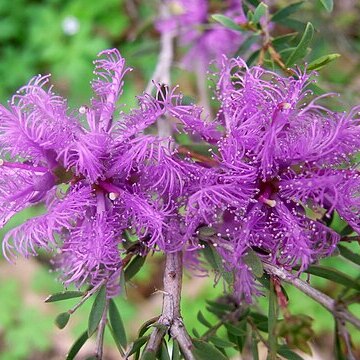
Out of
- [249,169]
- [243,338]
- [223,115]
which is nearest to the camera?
[249,169]

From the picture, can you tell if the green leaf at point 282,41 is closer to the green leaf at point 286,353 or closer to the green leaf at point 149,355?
the green leaf at point 286,353

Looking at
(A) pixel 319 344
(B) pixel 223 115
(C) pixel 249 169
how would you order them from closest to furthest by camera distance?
(C) pixel 249 169, (B) pixel 223 115, (A) pixel 319 344

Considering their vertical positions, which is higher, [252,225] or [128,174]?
[128,174]

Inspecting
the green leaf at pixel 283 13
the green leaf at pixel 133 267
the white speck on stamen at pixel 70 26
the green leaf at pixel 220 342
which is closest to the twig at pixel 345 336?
the green leaf at pixel 220 342

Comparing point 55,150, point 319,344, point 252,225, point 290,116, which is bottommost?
point 319,344

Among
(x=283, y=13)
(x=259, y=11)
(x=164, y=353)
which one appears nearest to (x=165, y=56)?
(x=283, y=13)

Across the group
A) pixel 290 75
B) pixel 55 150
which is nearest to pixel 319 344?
pixel 290 75

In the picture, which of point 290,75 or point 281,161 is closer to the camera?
point 281,161

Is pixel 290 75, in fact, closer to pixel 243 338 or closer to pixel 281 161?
pixel 281 161

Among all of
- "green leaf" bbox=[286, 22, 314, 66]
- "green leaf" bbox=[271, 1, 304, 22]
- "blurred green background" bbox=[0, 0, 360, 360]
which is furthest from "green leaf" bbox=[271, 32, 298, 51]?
"blurred green background" bbox=[0, 0, 360, 360]
